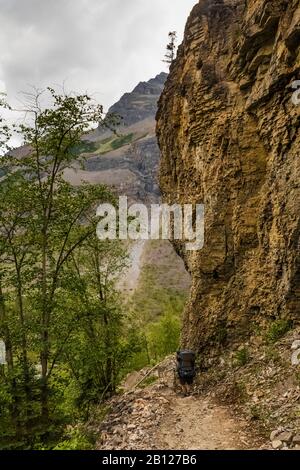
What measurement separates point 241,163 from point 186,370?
9.17 meters

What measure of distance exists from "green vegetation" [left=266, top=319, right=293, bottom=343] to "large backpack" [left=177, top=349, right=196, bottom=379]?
10.9 feet

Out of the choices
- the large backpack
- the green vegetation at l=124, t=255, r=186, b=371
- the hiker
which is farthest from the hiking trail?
the green vegetation at l=124, t=255, r=186, b=371

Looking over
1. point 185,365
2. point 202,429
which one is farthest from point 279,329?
point 202,429

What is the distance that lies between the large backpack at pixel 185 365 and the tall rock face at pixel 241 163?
175 centimetres

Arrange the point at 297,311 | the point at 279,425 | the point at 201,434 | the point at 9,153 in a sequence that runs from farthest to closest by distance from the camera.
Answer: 1. the point at 9,153
2. the point at 297,311
3. the point at 201,434
4. the point at 279,425

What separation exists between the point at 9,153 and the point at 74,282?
18.9ft

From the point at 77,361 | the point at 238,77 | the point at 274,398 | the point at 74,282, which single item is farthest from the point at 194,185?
the point at 274,398

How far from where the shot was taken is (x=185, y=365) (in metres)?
16.8

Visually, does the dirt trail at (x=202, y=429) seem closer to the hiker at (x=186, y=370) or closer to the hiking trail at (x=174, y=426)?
the hiking trail at (x=174, y=426)

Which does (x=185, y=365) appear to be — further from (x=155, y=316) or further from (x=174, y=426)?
(x=155, y=316)

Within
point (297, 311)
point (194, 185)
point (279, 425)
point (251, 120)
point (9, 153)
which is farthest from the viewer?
point (194, 185)

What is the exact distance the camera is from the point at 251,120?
18297 millimetres

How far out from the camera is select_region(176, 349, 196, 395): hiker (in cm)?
1659

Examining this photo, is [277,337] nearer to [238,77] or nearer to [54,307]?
[54,307]
